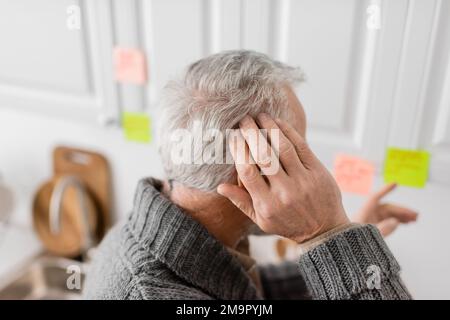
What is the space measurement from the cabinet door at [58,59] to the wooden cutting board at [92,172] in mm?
193

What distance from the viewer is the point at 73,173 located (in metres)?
1.28

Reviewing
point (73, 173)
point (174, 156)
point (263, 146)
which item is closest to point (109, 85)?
point (73, 173)

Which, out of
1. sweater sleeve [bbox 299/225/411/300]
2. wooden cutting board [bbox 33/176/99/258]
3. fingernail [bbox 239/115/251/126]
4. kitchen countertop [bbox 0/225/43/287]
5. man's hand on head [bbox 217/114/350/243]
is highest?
fingernail [bbox 239/115/251/126]

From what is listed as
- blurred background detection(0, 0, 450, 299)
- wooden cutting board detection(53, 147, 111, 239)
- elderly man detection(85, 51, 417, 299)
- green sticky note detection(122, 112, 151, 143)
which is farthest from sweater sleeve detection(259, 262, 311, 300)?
wooden cutting board detection(53, 147, 111, 239)

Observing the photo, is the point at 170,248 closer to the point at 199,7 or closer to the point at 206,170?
the point at 206,170

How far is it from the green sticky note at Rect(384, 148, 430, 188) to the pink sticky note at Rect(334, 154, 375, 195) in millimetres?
30

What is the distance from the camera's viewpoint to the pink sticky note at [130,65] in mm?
975

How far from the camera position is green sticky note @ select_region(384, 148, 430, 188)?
0.76 m

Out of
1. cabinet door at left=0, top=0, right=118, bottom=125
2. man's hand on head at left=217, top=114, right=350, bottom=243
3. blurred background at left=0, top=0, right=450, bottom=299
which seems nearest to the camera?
man's hand on head at left=217, top=114, right=350, bottom=243

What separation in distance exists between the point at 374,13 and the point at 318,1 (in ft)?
0.38

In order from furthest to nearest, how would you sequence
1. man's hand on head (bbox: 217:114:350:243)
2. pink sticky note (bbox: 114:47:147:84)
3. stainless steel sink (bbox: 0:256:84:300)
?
stainless steel sink (bbox: 0:256:84:300)
pink sticky note (bbox: 114:47:147:84)
man's hand on head (bbox: 217:114:350:243)

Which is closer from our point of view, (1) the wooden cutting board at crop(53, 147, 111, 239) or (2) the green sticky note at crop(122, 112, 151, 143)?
(2) the green sticky note at crop(122, 112, 151, 143)

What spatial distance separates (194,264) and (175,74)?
0.87ft

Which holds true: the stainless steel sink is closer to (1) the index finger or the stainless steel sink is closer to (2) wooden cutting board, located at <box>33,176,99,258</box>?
(2) wooden cutting board, located at <box>33,176,99,258</box>
